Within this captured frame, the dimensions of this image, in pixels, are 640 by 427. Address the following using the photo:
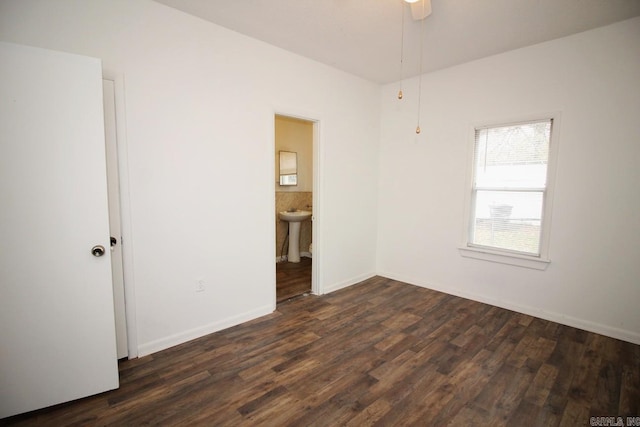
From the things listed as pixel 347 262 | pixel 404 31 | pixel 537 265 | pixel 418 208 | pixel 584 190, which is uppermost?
pixel 404 31

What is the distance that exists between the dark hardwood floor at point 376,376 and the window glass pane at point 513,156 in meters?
1.53

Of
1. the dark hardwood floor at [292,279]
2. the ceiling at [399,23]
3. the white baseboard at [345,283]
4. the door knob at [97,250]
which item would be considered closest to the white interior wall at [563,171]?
the ceiling at [399,23]

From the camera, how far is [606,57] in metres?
2.67

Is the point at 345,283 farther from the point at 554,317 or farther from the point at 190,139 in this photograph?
the point at 190,139

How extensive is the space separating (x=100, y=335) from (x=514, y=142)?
166 inches

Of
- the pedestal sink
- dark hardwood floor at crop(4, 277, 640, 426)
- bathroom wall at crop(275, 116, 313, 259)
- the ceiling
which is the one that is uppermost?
the ceiling

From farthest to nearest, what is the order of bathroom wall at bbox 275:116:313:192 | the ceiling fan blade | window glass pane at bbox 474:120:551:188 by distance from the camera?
bathroom wall at bbox 275:116:313:192, window glass pane at bbox 474:120:551:188, the ceiling fan blade

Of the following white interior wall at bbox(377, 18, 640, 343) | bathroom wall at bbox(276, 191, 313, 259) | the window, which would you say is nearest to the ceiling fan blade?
white interior wall at bbox(377, 18, 640, 343)

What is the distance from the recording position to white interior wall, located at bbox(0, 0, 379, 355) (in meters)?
2.13

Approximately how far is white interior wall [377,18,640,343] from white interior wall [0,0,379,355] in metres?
1.60

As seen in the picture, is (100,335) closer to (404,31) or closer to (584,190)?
(404,31)

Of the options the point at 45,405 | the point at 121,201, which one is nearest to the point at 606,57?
the point at 121,201

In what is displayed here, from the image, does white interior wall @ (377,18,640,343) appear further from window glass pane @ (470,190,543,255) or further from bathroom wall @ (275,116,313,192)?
bathroom wall @ (275,116,313,192)

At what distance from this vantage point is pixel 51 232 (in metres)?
1.77
